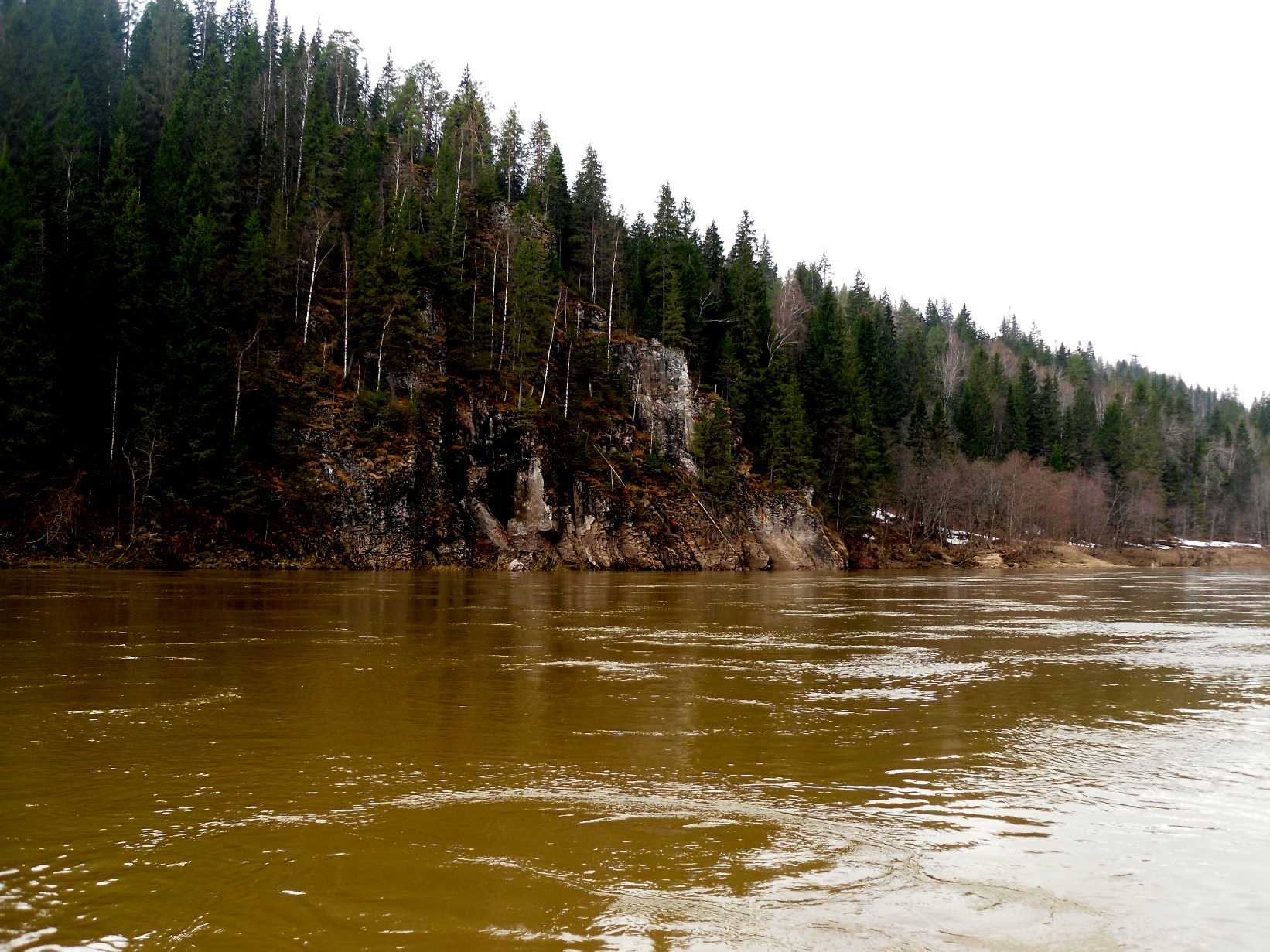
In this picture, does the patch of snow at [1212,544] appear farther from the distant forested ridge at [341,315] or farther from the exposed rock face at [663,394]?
the exposed rock face at [663,394]

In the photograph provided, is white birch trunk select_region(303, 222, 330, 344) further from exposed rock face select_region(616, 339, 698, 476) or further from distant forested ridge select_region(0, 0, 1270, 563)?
exposed rock face select_region(616, 339, 698, 476)

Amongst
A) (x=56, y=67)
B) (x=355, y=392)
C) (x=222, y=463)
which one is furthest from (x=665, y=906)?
(x=56, y=67)

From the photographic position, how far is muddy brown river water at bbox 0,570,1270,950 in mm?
3945

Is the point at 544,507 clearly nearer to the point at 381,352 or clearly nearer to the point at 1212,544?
the point at 381,352

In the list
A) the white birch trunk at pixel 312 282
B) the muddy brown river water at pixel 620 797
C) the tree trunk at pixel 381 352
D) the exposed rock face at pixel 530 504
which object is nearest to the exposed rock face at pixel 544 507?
the exposed rock face at pixel 530 504

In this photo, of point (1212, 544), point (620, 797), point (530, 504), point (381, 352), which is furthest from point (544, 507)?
point (1212, 544)

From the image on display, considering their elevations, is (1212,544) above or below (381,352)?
below

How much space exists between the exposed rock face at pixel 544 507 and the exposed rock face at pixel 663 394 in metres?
0.10

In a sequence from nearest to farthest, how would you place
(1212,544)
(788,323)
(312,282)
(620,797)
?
1. (620,797)
2. (312,282)
3. (788,323)
4. (1212,544)

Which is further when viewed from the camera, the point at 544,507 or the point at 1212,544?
the point at 1212,544

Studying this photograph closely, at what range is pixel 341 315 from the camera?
193 feet

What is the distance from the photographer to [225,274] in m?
51.8

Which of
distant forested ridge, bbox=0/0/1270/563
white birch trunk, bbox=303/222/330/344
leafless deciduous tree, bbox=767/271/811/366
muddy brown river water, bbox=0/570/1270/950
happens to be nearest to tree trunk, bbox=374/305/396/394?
distant forested ridge, bbox=0/0/1270/563

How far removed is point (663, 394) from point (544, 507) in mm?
20642
